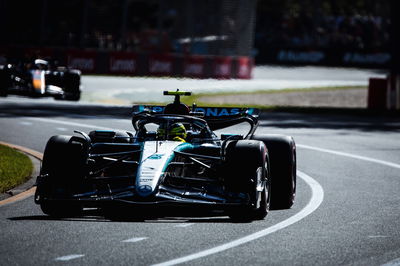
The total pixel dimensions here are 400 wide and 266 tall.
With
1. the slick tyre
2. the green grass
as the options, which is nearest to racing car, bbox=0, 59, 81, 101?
the green grass

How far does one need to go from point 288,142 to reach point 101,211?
7.38 ft

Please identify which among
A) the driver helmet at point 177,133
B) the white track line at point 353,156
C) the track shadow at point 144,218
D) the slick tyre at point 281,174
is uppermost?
the driver helmet at point 177,133

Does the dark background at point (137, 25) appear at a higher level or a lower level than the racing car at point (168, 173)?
higher

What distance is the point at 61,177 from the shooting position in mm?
10688

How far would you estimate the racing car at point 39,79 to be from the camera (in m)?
28.2

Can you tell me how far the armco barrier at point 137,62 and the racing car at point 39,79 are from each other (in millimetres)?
10729

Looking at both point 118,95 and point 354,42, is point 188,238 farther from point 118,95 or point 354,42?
point 354,42

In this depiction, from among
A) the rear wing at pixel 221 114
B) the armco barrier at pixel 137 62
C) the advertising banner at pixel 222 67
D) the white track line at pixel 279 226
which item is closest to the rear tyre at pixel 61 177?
the white track line at pixel 279 226

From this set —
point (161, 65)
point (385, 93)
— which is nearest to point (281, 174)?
point (385, 93)

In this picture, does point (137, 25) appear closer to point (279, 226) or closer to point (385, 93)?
point (385, 93)

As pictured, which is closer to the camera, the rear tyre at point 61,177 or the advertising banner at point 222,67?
the rear tyre at point 61,177

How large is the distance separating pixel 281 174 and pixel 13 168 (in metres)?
4.40

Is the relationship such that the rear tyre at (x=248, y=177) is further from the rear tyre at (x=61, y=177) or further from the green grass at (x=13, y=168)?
the green grass at (x=13, y=168)

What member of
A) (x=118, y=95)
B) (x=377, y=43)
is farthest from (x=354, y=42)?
(x=118, y=95)
